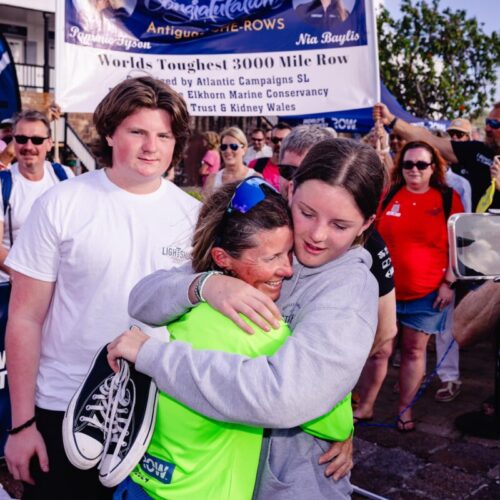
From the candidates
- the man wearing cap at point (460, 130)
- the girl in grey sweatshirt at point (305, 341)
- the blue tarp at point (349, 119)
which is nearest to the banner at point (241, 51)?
the blue tarp at point (349, 119)

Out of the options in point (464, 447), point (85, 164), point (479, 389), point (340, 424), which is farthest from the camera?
point (85, 164)

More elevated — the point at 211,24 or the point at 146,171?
the point at 211,24

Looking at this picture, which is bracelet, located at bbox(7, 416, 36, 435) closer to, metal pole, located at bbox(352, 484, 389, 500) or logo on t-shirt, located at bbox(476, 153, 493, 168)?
metal pole, located at bbox(352, 484, 389, 500)

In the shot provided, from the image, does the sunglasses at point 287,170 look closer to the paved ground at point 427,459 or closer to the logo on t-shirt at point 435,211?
the paved ground at point 427,459

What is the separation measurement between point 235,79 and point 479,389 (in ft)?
11.0

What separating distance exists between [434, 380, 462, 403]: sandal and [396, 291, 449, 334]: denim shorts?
718mm

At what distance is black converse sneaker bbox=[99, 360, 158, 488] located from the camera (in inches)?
62.6

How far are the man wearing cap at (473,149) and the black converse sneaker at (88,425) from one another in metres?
3.80

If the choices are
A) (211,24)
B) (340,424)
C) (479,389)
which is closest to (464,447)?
(479,389)

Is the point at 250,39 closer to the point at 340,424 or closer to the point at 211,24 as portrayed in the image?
the point at 211,24

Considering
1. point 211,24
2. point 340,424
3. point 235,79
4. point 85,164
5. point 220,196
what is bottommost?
point 340,424

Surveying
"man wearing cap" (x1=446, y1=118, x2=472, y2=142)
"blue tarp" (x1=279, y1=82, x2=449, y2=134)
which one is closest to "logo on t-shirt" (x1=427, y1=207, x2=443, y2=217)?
"blue tarp" (x1=279, y1=82, x2=449, y2=134)

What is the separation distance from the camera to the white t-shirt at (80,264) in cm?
231

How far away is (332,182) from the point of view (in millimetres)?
1751
